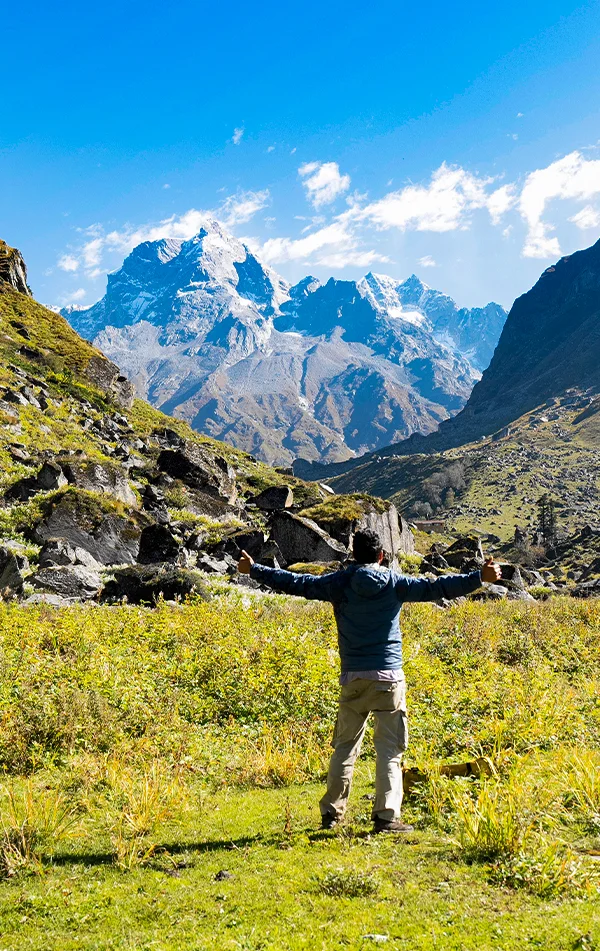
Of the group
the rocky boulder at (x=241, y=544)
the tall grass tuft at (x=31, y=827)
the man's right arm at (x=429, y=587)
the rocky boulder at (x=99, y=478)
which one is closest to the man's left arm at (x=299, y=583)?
the man's right arm at (x=429, y=587)

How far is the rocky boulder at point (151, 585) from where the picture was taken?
1892cm

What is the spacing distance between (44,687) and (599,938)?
26.5 feet

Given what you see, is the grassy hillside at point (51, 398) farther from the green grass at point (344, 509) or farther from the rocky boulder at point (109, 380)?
the green grass at point (344, 509)

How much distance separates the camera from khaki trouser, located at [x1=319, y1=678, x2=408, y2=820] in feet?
20.5

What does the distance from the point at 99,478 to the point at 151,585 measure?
12.4 metres

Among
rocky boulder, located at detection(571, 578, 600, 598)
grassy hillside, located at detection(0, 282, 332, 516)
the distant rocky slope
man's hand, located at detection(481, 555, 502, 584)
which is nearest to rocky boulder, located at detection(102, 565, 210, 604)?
the distant rocky slope

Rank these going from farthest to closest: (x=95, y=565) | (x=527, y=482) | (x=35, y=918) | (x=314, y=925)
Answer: (x=527, y=482) < (x=95, y=565) < (x=35, y=918) < (x=314, y=925)

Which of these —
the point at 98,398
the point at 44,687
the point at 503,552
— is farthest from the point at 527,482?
the point at 44,687

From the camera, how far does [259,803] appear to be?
7.09 metres

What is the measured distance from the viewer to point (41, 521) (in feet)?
79.8

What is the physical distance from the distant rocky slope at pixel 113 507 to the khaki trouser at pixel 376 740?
12480 millimetres

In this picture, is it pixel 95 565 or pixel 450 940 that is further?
pixel 95 565

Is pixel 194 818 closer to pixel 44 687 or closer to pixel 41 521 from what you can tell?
pixel 44 687

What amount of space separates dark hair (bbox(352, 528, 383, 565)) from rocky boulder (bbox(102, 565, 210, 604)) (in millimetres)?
12452
